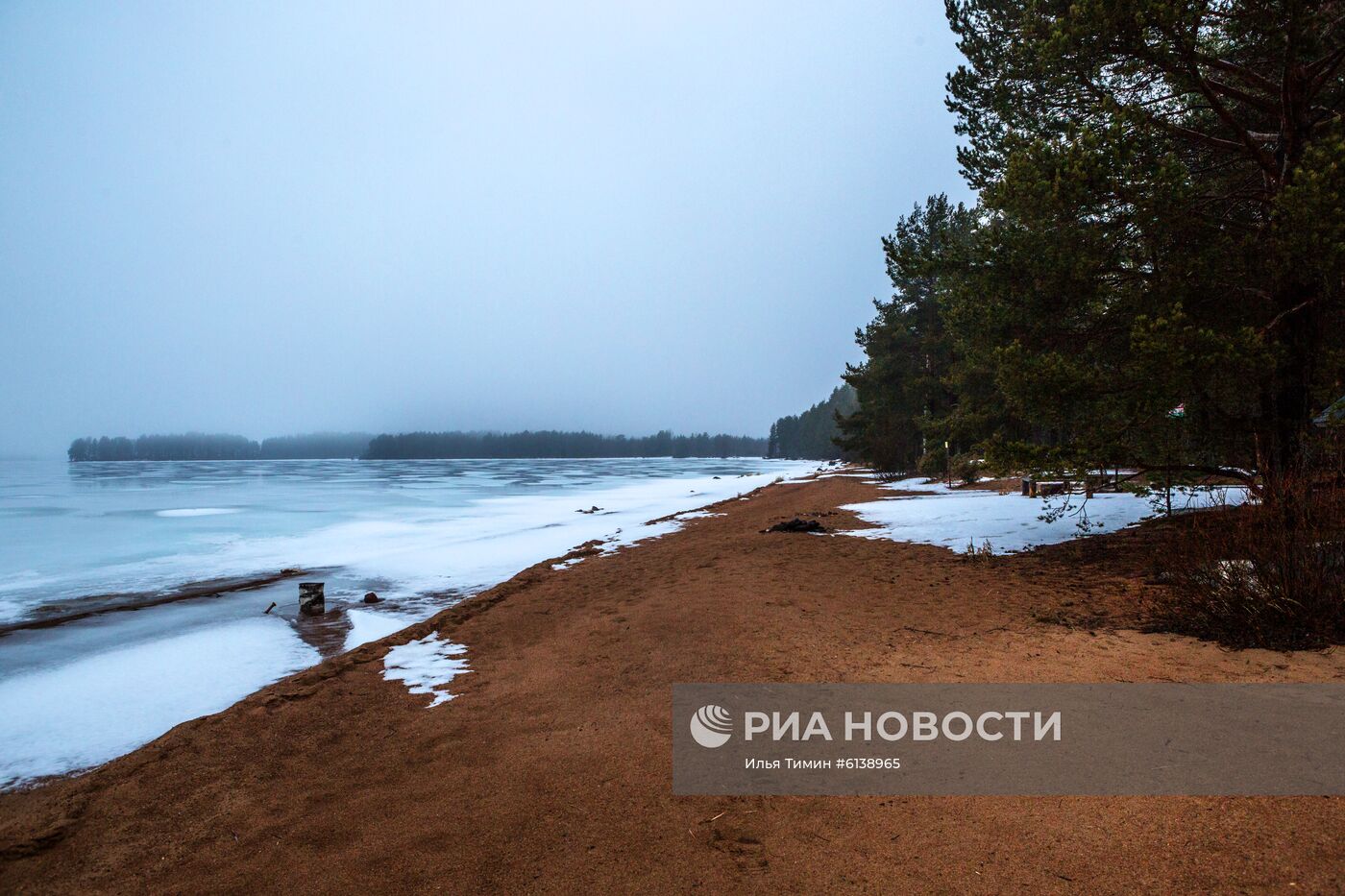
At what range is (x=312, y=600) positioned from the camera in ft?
31.8

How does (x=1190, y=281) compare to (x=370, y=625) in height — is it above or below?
above

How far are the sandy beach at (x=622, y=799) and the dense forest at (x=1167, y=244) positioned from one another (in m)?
2.59

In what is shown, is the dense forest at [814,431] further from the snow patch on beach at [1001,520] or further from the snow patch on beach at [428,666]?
the snow patch on beach at [428,666]

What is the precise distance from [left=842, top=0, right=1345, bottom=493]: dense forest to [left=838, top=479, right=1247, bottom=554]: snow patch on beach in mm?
2384

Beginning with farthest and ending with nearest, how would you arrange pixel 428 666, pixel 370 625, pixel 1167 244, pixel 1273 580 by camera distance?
pixel 370 625, pixel 1167 244, pixel 428 666, pixel 1273 580

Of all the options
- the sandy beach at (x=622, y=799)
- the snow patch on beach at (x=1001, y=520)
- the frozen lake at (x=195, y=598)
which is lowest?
the frozen lake at (x=195, y=598)

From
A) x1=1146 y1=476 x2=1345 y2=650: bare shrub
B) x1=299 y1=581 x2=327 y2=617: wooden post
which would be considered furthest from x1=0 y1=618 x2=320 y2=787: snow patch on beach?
x1=1146 y1=476 x2=1345 y2=650: bare shrub

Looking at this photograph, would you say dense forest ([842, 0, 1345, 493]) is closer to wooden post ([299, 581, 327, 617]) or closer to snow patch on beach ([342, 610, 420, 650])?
snow patch on beach ([342, 610, 420, 650])

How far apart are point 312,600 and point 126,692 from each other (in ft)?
10.6

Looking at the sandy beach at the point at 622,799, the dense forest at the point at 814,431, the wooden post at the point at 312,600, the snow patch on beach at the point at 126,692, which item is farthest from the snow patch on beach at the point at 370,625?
the dense forest at the point at 814,431

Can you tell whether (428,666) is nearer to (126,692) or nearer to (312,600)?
(126,692)

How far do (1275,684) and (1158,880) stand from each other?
290 cm

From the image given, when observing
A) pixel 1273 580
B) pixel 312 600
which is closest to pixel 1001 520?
pixel 1273 580

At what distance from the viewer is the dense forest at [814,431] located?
414 feet
